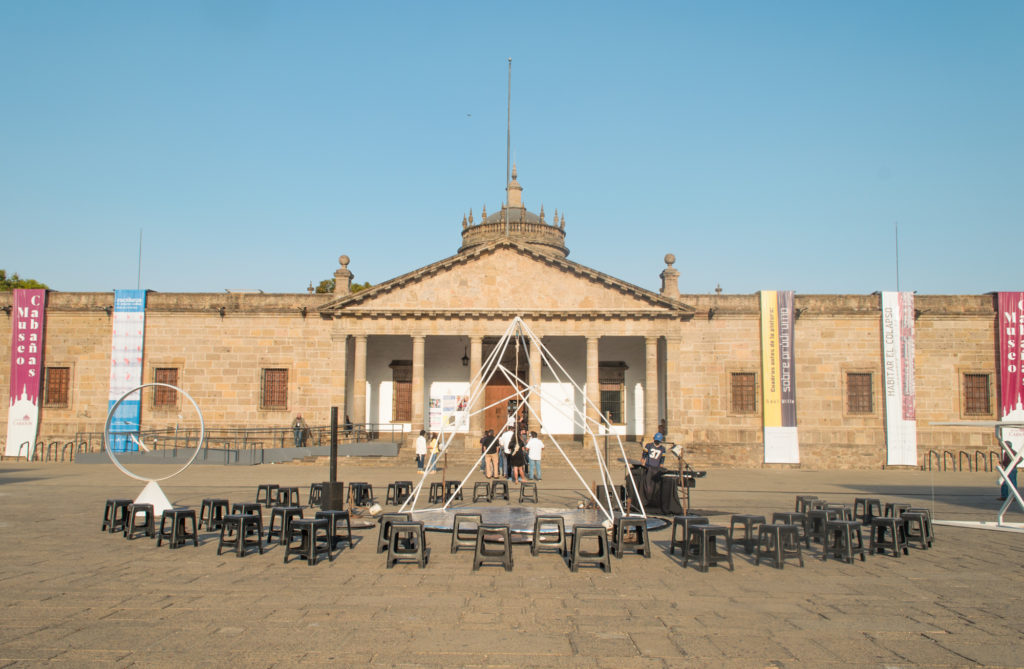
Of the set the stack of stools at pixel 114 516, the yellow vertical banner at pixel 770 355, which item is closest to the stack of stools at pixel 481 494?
the stack of stools at pixel 114 516

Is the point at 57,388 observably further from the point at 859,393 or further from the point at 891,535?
the point at 859,393

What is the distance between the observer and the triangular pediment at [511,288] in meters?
29.8

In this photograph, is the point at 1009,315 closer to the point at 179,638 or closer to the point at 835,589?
the point at 835,589

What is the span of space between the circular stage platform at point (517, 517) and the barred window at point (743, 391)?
679 inches

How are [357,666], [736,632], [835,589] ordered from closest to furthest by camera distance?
[357,666]
[736,632]
[835,589]

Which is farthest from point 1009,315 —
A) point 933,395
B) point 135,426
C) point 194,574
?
point 135,426

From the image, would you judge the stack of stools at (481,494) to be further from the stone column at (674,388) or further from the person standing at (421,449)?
the stone column at (674,388)

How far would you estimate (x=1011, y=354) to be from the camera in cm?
2986

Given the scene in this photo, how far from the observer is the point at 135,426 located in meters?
30.1

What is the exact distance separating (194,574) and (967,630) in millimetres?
8245

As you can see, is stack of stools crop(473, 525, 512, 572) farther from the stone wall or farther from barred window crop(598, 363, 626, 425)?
barred window crop(598, 363, 626, 425)

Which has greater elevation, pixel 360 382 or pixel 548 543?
pixel 360 382

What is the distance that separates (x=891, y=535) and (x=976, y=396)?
22703 millimetres

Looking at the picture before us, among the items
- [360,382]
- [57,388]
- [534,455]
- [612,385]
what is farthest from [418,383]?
[57,388]
